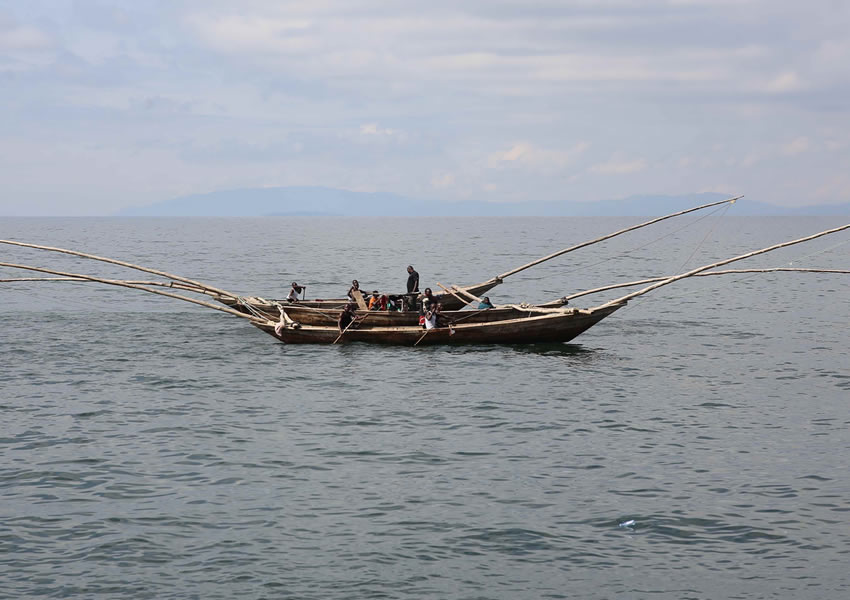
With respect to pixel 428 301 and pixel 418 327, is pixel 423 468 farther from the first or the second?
pixel 428 301

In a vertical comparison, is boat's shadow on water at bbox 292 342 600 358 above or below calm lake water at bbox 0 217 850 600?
above

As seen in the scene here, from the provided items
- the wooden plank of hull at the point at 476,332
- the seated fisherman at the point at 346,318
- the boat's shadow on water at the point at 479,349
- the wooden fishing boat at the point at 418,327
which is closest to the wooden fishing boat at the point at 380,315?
the wooden fishing boat at the point at 418,327

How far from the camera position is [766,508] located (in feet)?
58.7

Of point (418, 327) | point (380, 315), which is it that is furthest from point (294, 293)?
point (418, 327)

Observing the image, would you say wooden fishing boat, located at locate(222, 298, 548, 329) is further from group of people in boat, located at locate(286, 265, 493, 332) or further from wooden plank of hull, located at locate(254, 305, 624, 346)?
wooden plank of hull, located at locate(254, 305, 624, 346)

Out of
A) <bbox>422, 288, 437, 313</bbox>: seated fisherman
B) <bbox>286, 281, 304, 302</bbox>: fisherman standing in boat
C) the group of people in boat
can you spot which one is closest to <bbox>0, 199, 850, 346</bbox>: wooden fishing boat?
the group of people in boat

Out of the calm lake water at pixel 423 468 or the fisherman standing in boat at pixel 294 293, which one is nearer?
the calm lake water at pixel 423 468

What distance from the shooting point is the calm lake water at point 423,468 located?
49.6ft

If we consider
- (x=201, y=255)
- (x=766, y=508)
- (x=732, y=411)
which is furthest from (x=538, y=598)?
(x=201, y=255)

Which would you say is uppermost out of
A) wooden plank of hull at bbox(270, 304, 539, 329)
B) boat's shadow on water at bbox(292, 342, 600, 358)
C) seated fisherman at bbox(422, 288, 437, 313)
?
seated fisherman at bbox(422, 288, 437, 313)

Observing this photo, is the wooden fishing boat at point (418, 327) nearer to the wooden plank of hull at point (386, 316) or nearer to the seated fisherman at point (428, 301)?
the wooden plank of hull at point (386, 316)

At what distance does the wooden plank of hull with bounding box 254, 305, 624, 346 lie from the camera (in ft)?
110

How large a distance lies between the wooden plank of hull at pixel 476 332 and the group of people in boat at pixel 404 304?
17.5 inches

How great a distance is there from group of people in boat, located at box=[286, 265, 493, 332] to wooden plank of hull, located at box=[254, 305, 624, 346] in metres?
0.44
